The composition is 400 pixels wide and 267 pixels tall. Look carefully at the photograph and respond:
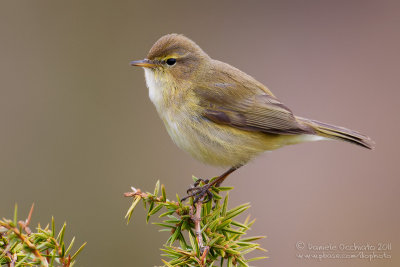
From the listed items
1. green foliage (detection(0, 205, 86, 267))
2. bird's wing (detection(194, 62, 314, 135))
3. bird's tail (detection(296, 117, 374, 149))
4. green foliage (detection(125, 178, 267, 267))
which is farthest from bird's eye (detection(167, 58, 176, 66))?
green foliage (detection(0, 205, 86, 267))

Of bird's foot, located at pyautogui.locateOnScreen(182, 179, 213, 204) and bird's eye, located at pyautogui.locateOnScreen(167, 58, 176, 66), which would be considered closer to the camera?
bird's foot, located at pyautogui.locateOnScreen(182, 179, 213, 204)

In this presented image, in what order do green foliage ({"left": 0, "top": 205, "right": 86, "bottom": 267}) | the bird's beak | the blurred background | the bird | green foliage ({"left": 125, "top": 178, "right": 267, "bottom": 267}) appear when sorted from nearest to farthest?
green foliage ({"left": 0, "top": 205, "right": 86, "bottom": 267})
green foliage ({"left": 125, "top": 178, "right": 267, "bottom": 267})
the bird
the bird's beak
the blurred background

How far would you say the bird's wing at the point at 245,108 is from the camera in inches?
147

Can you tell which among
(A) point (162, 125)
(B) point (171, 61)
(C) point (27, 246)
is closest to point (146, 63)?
(B) point (171, 61)

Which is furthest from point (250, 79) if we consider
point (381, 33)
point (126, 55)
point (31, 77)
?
point (381, 33)

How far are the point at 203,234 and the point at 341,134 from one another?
1.97 m

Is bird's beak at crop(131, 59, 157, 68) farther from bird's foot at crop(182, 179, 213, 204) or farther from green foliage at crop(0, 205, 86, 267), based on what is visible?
green foliage at crop(0, 205, 86, 267)

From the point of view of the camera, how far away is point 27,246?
1920mm

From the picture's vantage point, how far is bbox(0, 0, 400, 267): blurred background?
17.9ft

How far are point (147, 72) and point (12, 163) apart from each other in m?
2.66

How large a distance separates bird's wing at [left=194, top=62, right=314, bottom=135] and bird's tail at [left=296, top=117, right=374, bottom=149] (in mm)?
121

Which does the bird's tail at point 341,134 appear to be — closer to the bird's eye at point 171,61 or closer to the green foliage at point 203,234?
the bird's eye at point 171,61

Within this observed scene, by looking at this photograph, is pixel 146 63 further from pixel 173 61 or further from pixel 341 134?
pixel 341 134

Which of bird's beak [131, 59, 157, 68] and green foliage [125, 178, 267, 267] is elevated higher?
bird's beak [131, 59, 157, 68]
